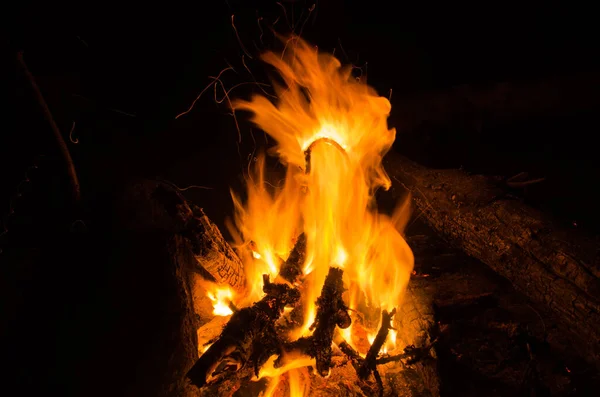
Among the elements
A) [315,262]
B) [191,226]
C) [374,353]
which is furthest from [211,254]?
[374,353]

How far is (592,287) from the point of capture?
2.55 metres

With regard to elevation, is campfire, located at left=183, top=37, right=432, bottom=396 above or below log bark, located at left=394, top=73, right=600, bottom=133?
below

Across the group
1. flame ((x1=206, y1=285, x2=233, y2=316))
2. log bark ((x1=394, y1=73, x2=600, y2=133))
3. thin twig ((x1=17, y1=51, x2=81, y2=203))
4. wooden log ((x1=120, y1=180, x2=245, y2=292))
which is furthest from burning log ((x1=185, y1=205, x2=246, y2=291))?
log bark ((x1=394, y1=73, x2=600, y2=133))

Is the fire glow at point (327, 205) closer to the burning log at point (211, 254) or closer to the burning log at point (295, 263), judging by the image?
the burning log at point (295, 263)

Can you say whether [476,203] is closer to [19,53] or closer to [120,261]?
[120,261]

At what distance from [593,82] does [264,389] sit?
19.9 feet

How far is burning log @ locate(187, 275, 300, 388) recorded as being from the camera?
97.8 inches

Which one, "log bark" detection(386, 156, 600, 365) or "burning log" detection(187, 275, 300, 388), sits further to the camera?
"log bark" detection(386, 156, 600, 365)

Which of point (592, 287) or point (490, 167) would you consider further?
point (490, 167)

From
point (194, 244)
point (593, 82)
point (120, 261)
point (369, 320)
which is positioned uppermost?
point (593, 82)

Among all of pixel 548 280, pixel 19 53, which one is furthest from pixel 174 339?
pixel 548 280

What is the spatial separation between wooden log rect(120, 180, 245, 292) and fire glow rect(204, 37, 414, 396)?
417 millimetres

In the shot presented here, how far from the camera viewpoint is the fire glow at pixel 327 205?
11.7 feet

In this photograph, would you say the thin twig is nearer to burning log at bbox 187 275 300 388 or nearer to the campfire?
the campfire
